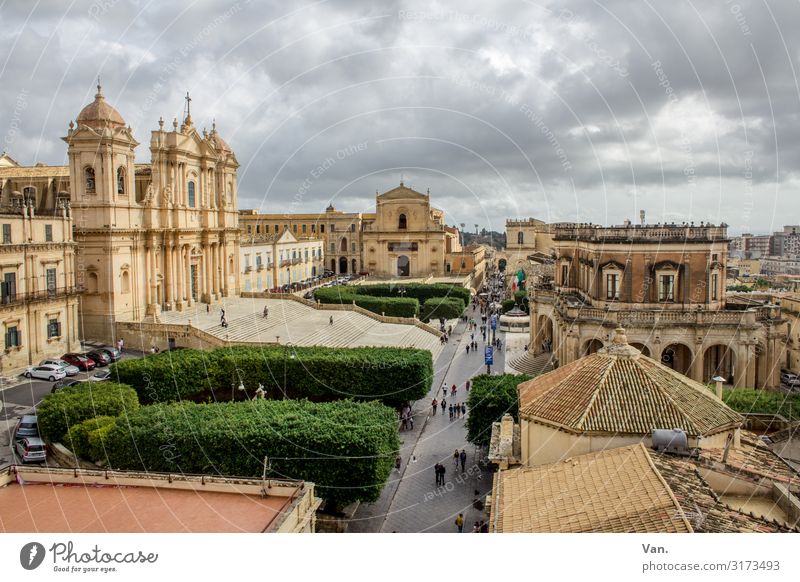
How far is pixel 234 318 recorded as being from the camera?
50562 mm

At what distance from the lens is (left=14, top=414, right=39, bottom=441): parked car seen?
2703 centimetres

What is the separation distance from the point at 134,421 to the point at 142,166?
3471 cm

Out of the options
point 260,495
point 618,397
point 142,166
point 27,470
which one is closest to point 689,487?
point 618,397

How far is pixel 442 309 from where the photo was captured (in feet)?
229

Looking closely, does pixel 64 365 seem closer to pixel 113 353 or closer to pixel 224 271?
pixel 113 353

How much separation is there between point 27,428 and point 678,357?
33.9 meters

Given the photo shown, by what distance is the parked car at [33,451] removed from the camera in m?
25.5

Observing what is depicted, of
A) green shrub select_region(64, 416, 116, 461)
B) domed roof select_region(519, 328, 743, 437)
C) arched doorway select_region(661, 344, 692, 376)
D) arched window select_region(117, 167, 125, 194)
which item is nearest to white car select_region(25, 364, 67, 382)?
green shrub select_region(64, 416, 116, 461)

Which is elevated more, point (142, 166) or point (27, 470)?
point (142, 166)

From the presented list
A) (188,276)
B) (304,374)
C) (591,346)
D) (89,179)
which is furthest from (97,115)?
(591,346)

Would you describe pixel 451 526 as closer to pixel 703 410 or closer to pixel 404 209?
pixel 703 410

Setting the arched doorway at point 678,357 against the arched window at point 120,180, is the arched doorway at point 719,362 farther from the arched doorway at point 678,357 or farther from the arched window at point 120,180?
the arched window at point 120,180

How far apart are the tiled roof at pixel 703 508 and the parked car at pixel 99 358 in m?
34.5

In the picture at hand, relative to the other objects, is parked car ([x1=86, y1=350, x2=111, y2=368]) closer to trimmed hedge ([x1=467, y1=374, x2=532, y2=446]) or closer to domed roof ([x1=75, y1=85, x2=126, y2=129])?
domed roof ([x1=75, y1=85, x2=126, y2=129])
